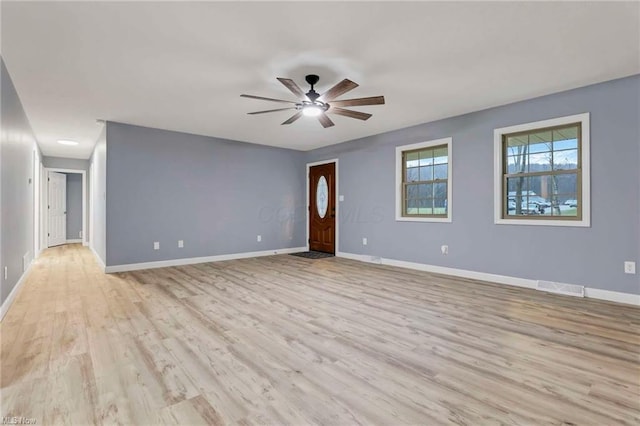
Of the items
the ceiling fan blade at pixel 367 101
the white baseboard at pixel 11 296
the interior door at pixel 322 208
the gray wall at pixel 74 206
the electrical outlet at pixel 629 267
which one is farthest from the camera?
the gray wall at pixel 74 206

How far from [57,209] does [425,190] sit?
9906 millimetres

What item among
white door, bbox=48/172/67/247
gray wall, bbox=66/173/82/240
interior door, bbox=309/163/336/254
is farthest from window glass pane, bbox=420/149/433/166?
gray wall, bbox=66/173/82/240

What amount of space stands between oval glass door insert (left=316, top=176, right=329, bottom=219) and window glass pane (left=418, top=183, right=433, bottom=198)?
2387 mm

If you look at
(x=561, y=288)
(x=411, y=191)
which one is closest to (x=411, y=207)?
(x=411, y=191)

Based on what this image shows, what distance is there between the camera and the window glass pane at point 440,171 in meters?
5.24

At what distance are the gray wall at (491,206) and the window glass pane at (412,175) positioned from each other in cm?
27

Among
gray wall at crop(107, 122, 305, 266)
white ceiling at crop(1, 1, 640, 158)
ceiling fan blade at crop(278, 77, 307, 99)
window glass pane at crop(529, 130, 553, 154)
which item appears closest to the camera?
white ceiling at crop(1, 1, 640, 158)

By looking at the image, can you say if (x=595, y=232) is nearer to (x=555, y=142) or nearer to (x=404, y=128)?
(x=555, y=142)

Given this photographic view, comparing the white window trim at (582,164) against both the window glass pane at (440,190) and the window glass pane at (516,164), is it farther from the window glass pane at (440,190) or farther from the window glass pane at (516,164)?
the window glass pane at (440,190)

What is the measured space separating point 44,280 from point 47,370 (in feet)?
11.4

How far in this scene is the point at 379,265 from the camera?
589 centimetres

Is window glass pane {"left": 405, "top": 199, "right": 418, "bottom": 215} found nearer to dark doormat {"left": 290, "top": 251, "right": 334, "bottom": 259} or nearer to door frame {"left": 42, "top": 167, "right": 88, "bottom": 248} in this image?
dark doormat {"left": 290, "top": 251, "right": 334, "bottom": 259}

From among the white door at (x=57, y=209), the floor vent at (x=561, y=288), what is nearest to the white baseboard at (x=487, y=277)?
the floor vent at (x=561, y=288)

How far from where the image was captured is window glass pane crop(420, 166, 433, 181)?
546 centimetres
